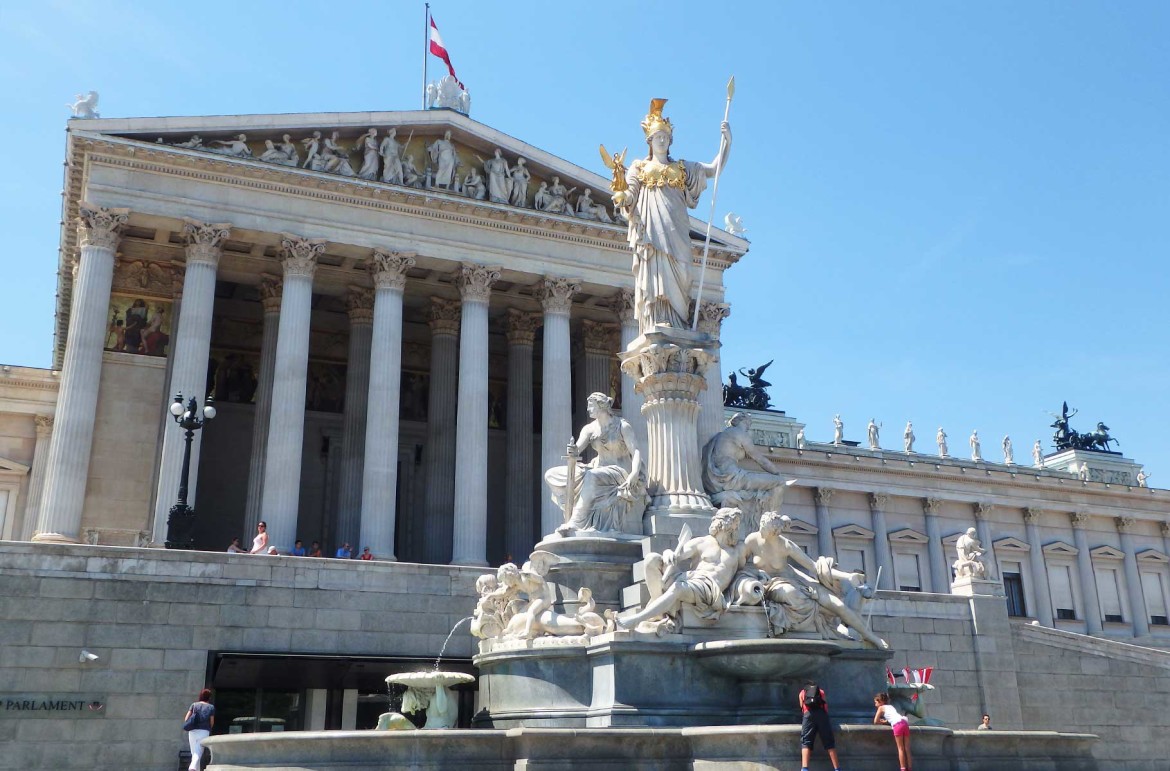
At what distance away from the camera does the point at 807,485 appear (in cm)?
5741

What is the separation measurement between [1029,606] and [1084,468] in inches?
578

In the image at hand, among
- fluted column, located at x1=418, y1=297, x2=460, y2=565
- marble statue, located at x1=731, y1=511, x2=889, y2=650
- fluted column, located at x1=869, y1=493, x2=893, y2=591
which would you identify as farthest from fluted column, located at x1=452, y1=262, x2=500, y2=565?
fluted column, located at x1=869, y1=493, x2=893, y2=591

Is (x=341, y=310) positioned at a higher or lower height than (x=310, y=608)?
higher

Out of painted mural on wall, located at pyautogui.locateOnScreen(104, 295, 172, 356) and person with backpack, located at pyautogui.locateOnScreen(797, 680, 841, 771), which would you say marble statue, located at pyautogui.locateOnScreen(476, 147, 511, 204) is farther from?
person with backpack, located at pyautogui.locateOnScreen(797, 680, 841, 771)

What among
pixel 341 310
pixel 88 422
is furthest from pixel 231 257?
pixel 88 422

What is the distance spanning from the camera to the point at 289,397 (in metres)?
34.8

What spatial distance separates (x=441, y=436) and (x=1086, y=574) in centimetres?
4072

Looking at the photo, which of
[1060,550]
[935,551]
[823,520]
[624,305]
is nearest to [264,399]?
[624,305]

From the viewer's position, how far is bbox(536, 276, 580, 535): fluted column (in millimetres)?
37875

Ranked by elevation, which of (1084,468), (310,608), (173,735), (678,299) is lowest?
(173,735)

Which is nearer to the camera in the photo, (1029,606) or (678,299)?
(678,299)

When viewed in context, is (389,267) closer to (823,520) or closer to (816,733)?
(823,520)

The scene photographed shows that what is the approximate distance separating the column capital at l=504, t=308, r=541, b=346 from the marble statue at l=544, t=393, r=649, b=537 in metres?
27.3

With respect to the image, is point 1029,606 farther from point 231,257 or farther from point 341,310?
point 231,257
